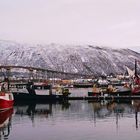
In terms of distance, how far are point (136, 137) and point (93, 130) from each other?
5314 mm

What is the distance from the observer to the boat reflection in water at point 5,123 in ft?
129

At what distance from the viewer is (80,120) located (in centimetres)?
4959

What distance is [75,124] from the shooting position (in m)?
45.8

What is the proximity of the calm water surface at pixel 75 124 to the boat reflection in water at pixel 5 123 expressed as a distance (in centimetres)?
8

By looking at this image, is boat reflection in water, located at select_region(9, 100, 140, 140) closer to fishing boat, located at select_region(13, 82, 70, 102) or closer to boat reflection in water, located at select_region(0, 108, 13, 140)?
boat reflection in water, located at select_region(0, 108, 13, 140)

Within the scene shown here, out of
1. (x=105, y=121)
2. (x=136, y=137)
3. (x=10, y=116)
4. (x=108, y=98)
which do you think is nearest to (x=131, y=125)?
(x=105, y=121)

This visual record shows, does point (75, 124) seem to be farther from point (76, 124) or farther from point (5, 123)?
point (5, 123)

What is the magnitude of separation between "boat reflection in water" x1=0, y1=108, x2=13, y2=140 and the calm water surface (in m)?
0.08

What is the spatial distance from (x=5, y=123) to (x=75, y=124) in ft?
21.4

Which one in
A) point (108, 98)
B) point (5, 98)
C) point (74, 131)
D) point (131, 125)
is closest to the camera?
point (74, 131)

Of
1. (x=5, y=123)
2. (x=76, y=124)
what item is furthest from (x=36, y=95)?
(x=76, y=124)

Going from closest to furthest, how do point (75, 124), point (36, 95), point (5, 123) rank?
point (75, 124) < point (5, 123) < point (36, 95)

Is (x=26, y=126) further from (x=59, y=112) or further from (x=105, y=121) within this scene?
(x=59, y=112)

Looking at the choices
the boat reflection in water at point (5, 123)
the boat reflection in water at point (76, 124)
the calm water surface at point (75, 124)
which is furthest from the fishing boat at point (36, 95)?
the boat reflection in water at point (5, 123)
